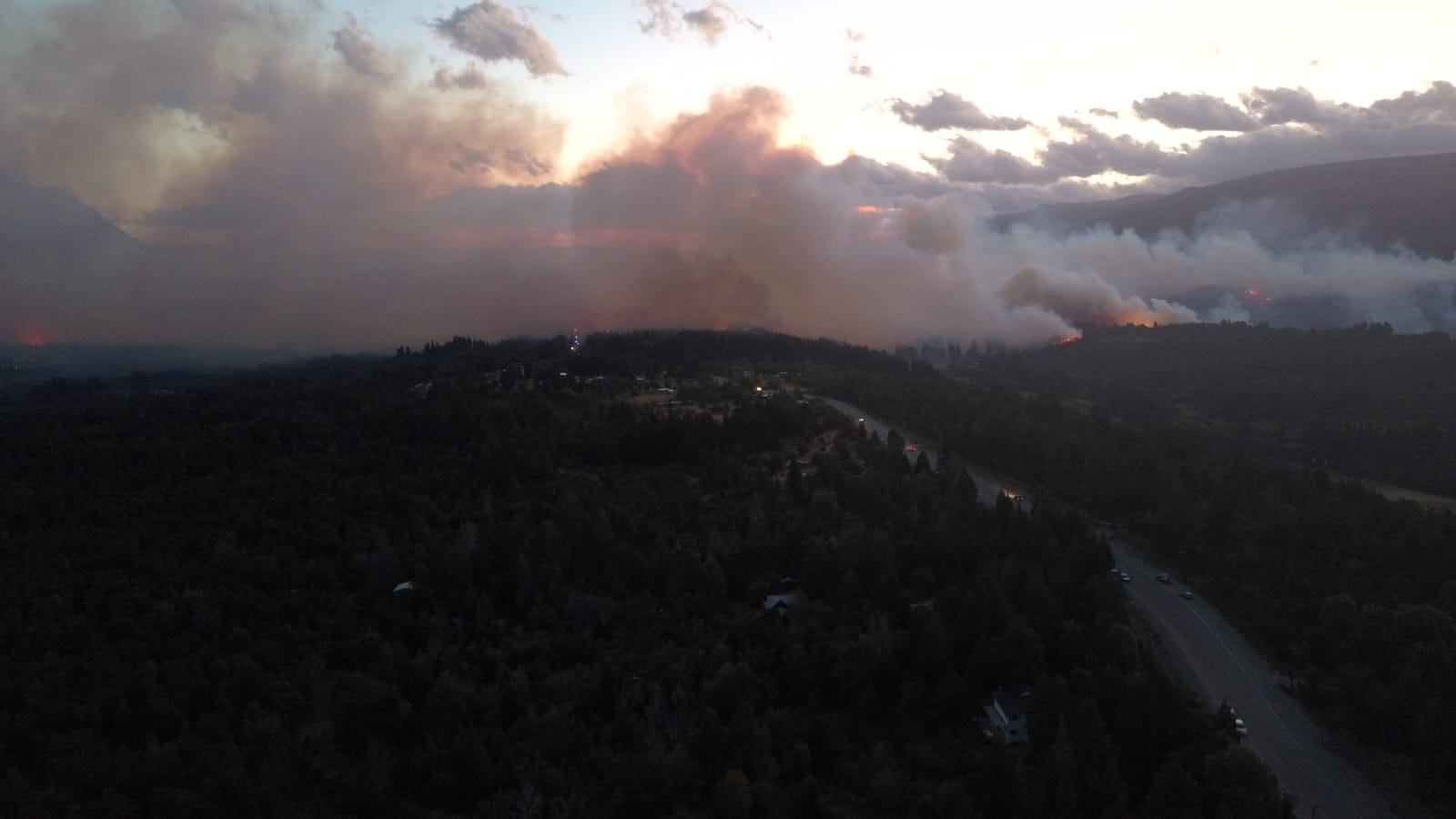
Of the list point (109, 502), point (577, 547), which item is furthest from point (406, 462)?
point (577, 547)

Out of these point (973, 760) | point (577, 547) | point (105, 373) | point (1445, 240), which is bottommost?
point (973, 760)

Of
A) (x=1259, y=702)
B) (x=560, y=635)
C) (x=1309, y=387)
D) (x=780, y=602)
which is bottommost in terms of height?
(x=1259, y=702)

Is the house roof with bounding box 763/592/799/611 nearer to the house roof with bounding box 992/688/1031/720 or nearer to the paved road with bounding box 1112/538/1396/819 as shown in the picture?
the house roof with bounding box 992/688/1031/720

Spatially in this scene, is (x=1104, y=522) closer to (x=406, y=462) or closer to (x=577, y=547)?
(x=577, y=547)

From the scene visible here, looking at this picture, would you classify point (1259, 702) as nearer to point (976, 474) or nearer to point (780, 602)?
point (780, 602)

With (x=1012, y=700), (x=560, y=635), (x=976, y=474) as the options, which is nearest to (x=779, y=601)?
(x=560, y=635)

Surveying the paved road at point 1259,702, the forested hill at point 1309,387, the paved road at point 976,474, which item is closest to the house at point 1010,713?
the paved road at point 1259,702
